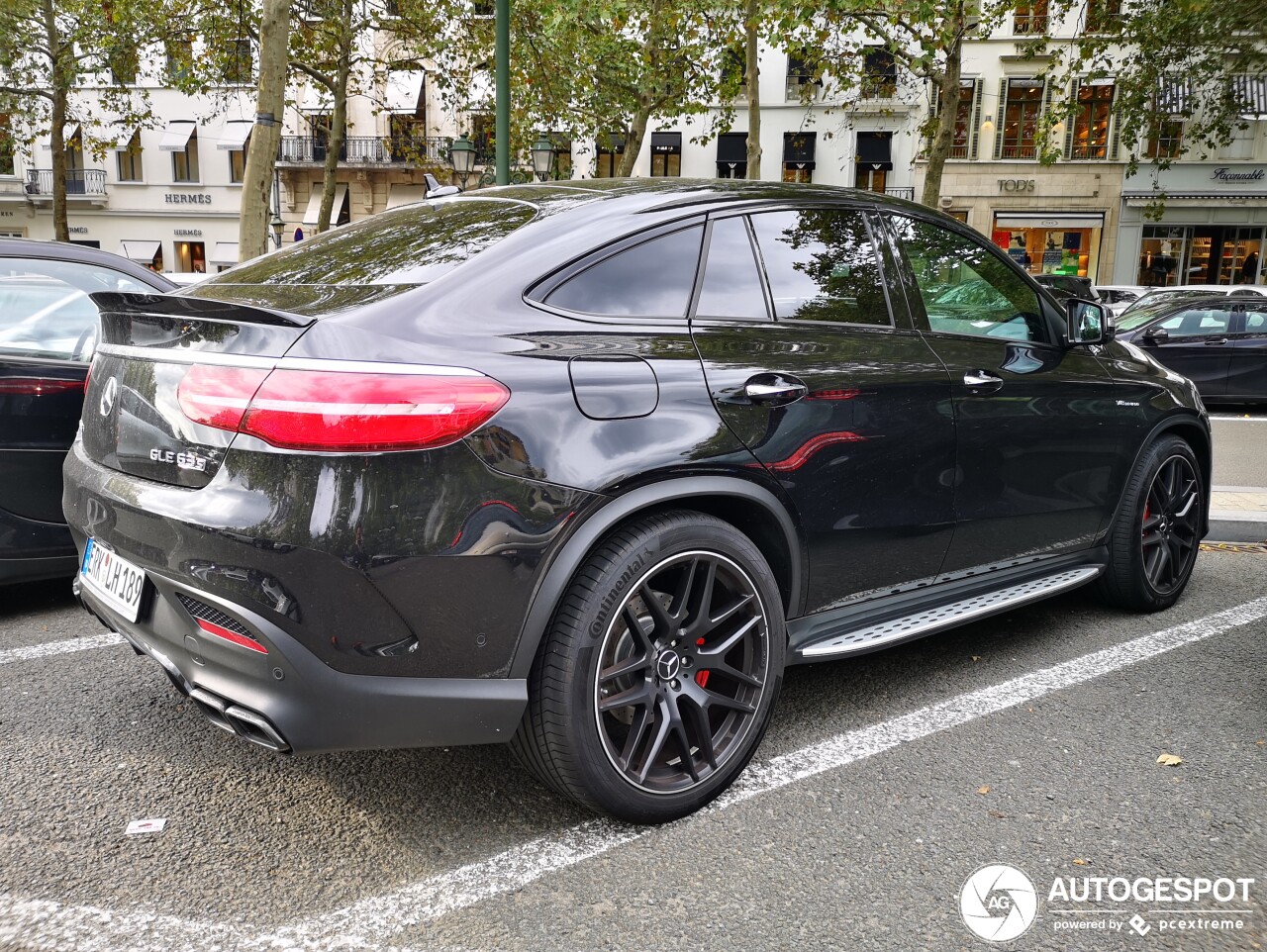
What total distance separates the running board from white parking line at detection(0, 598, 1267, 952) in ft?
0.99

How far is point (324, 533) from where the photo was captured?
2.14 metres

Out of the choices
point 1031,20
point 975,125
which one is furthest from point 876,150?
point 1031,20

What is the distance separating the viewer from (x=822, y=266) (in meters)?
3.18

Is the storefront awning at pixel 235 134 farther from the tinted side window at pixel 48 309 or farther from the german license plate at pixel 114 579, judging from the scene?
the german license plate at pixel 114 579

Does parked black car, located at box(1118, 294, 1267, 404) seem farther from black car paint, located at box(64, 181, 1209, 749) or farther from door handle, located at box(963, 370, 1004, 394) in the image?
black car paint, located at box(64, 181, 1209, 749)

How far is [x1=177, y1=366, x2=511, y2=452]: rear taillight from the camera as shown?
2.14m

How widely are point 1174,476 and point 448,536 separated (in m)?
3.53

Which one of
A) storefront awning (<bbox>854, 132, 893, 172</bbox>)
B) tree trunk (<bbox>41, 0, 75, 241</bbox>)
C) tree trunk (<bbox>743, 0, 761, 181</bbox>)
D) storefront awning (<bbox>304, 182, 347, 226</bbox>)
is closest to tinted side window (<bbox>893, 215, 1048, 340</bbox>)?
tree trunk (<bbox>743, 0, 761, 181</bbox>)

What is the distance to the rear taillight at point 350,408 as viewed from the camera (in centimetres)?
214

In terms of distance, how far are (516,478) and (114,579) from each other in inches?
43.9

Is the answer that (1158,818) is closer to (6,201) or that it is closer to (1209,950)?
(1209,950)

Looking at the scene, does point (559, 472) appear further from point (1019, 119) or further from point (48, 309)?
point (1019, 119)

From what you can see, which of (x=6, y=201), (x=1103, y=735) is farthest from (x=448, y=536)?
(x=6, y=201)

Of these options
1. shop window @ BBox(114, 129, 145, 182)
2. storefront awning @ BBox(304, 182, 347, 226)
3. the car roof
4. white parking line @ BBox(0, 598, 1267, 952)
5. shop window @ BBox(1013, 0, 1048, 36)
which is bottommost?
white parking line @ BBox(0, 598, 1267, 952)
